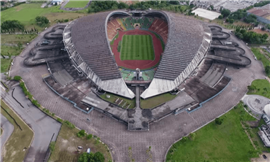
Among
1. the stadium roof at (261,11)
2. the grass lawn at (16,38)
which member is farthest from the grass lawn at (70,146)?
the stadium roof at (261,11)

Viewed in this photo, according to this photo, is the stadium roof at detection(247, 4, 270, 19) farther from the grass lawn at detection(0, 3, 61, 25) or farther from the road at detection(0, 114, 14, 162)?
the road at detection(0, 114, 14, 162)

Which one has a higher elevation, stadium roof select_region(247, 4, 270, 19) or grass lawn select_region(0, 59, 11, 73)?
stadium roof select_region(247, 4, 270, 19)

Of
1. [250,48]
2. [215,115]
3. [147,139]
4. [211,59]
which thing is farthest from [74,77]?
[250,48]

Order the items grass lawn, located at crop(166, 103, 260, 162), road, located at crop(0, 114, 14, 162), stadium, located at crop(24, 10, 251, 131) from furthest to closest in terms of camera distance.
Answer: stadium, located at crop(24, 10, 251, 131), road, located at crop(0, 114, 14, 162), grass lawn, located at crop(166, 103, 260, 162)

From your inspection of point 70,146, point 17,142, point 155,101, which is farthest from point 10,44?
point 155,101

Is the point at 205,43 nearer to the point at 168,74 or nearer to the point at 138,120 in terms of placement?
the point at 168,74

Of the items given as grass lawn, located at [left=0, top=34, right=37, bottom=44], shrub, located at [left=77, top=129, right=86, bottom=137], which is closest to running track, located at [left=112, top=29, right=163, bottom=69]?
shrub, located at [left=77, top=129, right=86, bottom=137]

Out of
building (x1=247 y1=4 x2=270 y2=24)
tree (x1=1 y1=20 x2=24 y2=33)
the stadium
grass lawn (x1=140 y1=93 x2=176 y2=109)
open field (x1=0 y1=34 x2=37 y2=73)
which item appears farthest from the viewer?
building (x1=247 y1=4 x2=270 y2=24)
